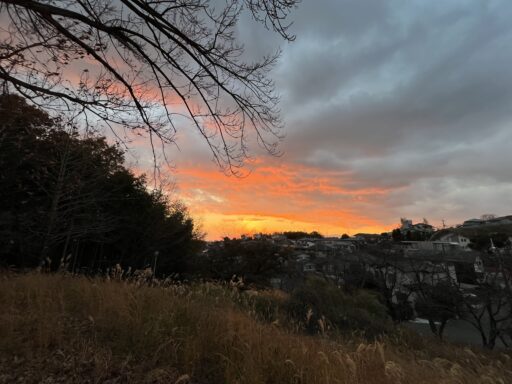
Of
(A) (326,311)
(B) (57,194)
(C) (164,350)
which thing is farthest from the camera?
(B) (57,194)

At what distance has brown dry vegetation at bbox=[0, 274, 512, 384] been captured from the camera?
12.2 ft

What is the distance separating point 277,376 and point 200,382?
76 cm

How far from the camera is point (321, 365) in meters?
3.69

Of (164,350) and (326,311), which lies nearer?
(164,350)

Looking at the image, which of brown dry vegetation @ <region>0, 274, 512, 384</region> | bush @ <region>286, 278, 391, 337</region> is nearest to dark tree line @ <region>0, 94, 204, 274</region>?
bush @ <region>286, 278, 391, 337</region>

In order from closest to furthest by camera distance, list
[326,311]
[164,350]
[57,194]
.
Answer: [164,350], [326,311], [57,194]

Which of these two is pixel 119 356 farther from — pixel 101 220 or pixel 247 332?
pixel 101 220

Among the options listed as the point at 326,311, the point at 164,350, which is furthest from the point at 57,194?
the point at 164,350

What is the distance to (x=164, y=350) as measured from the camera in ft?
14.0

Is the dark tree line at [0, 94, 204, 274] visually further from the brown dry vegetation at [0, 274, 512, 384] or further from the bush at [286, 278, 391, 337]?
the brown dry vegetation at [0, 274, 512, 384]

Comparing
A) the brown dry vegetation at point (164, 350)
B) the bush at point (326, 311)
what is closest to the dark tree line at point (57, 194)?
the bush at point (326, 311)

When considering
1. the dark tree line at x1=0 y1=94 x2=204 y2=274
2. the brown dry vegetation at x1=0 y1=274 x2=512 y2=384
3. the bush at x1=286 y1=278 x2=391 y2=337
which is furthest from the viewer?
the dark tree line at x1=0 y1=94 x2=204 y2=274

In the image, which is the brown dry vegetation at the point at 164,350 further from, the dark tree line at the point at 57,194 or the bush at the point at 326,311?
the dark tree line at the point at 57,194

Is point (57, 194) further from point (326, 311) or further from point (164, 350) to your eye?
point (164, 350)
